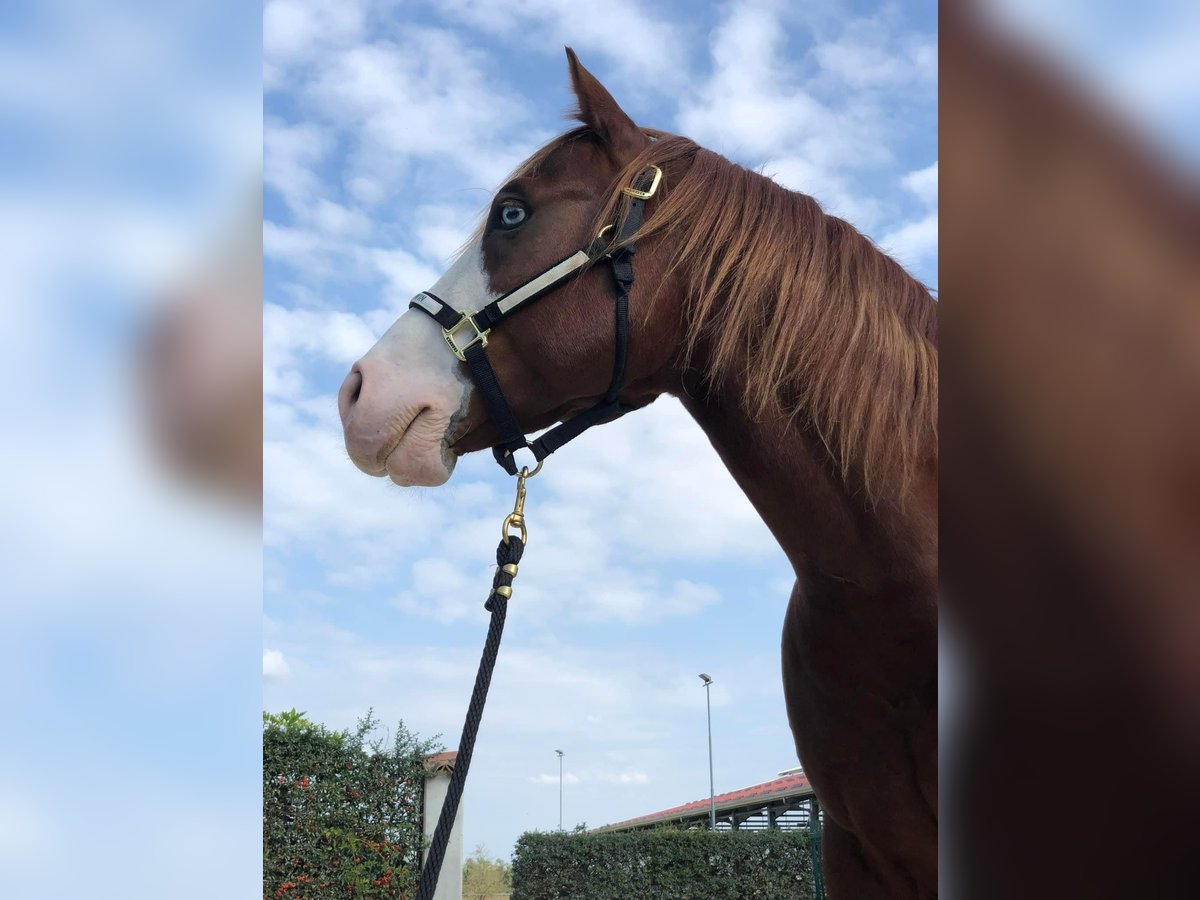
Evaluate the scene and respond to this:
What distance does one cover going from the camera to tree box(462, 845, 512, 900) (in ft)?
Answer: 61.2

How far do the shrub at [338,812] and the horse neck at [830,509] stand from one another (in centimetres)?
759

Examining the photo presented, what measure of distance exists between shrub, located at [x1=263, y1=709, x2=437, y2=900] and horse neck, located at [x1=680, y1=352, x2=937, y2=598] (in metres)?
7.59

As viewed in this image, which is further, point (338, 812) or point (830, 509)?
point (338, 812)

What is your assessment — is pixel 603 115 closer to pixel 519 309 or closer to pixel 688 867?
pixel 519 309

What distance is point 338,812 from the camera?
889 cm

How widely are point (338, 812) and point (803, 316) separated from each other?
326 inches

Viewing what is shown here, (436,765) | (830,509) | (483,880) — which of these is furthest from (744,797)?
(830,509)

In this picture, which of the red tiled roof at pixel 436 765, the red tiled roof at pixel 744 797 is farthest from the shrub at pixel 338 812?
the red tiled roof at pixel 744 797
